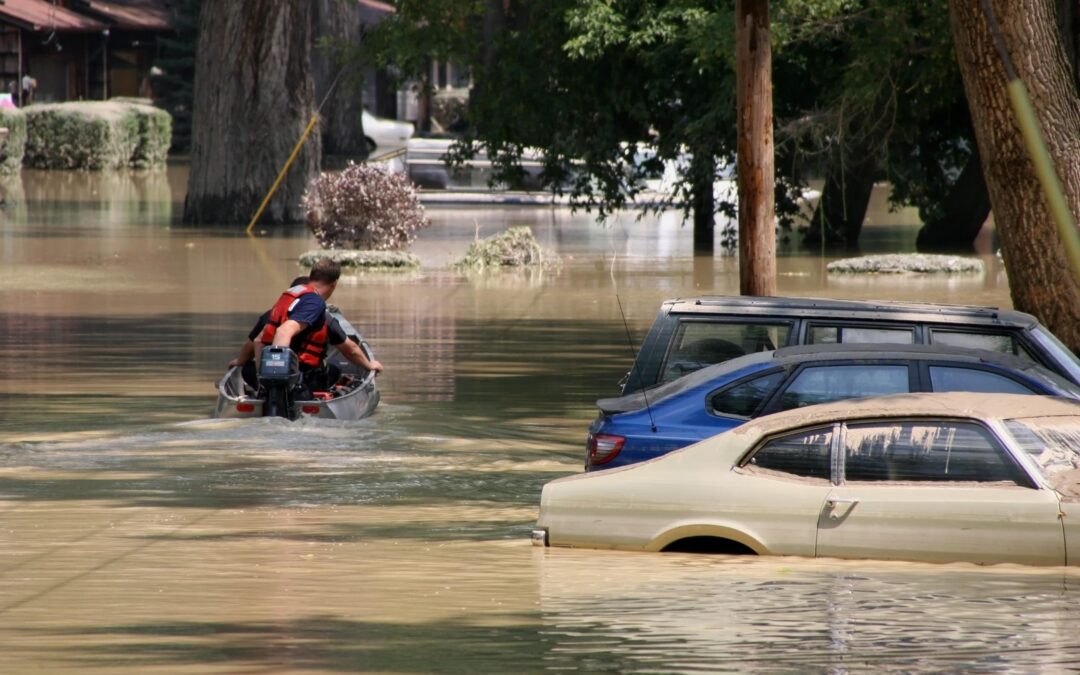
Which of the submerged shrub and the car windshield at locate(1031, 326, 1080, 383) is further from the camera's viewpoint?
the submerged shrub

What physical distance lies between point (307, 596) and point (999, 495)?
329 cm

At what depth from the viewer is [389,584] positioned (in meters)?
9.33

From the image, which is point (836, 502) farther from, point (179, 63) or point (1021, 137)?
point (179, 63)

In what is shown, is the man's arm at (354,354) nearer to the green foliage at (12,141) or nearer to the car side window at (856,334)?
the car side window at (856,334)

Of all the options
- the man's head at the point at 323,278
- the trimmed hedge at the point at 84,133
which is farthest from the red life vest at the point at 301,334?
the trimmed hedge at the point at 84,133

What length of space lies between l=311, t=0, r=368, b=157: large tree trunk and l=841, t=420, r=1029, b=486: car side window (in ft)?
160

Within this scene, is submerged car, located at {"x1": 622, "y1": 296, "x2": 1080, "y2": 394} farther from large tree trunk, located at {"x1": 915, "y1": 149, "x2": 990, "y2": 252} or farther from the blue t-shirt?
large tree trunk, located at {"x1": 915, "y1": 149, "x2": 990, "y2": 252}

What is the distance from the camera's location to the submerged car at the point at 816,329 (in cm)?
1121

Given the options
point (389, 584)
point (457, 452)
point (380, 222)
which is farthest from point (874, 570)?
point (380, 222)

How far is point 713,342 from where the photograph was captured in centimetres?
1138

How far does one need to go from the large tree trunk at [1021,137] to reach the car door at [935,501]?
5.66 metres

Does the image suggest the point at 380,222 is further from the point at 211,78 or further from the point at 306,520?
the point at 306,520

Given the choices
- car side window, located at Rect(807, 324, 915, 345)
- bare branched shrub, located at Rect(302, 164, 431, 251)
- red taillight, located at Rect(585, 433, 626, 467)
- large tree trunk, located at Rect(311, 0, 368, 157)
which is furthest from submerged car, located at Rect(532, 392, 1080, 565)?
large tree trunk, located at Rect(311, 0, 368, 157)

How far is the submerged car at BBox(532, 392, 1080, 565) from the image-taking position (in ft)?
29.4
